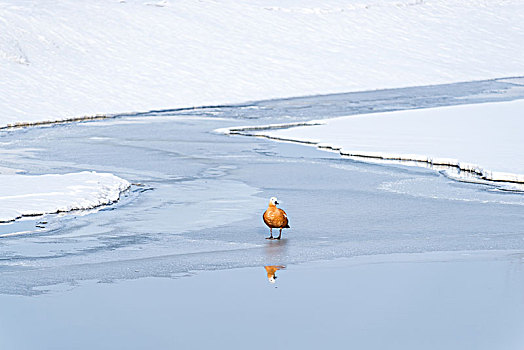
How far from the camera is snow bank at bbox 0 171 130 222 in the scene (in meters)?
11.3

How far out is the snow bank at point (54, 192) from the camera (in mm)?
11266


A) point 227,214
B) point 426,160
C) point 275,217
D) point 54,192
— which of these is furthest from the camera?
point 426,160

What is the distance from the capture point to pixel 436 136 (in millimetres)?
18922

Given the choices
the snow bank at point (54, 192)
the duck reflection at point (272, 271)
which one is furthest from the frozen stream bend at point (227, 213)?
the snow bank at point (54, 192)

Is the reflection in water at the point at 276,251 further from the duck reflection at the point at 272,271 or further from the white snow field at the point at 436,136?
the white snow field at the point at 436,136

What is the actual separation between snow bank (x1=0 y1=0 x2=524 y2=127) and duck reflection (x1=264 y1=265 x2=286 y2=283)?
17.1 metres

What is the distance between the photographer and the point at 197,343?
20.0ft

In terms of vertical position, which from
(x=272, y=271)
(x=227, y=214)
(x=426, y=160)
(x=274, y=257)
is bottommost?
(x=272, y=271)

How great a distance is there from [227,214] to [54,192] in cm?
240

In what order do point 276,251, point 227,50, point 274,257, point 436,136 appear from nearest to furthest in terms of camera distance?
point 274,257
point 276,251
point 436,136
point 227,50

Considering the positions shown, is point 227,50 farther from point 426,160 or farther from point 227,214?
point 227,214

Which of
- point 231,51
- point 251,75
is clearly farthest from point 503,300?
point 231,51

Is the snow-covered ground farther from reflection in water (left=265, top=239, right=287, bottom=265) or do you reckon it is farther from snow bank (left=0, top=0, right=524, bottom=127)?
reflection in water (left=265, top=239, right=287, bottom=265)

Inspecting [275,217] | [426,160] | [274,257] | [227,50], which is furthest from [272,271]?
[227,50]
